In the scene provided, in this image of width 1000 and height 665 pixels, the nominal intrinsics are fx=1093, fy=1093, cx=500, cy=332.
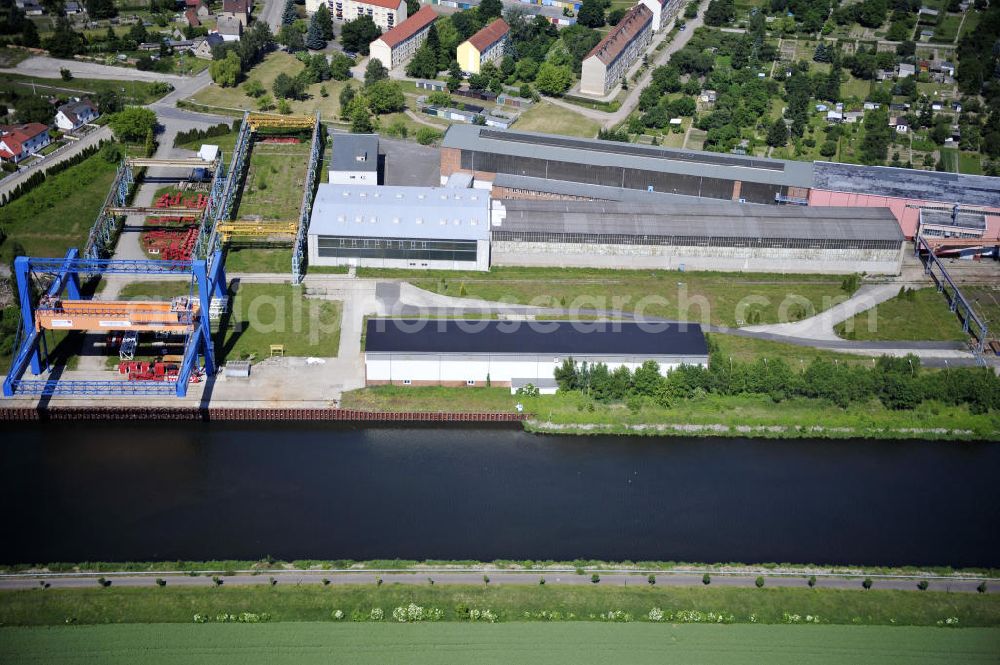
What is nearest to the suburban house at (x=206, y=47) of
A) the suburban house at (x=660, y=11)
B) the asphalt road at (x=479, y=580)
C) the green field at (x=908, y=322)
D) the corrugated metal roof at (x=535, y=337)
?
the suburban house at (x=660, y=11)

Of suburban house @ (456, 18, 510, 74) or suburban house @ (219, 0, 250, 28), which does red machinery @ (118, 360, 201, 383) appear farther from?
suburban house @ (219, 0, 250, 28)

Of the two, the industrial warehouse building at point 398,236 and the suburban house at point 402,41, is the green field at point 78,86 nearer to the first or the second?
the suburban house at point 402,41

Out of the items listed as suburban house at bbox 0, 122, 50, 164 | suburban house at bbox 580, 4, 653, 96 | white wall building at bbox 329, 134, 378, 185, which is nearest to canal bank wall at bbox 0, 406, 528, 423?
white wall building at bbox 329, 134, 378, 185

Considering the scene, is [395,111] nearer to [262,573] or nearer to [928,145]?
[928,145]

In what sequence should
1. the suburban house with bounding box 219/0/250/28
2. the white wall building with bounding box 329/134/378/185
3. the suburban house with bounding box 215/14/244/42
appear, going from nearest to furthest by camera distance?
1. the white wall building with bounding box 329/134/378/185
2. the suburban house with bounding box 215/14/244/42
3. the suburban house with bounding box 219/0/250/28

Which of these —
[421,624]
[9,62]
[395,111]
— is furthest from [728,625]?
[9,62]

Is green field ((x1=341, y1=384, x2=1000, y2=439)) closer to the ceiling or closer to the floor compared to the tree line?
closer to the floor

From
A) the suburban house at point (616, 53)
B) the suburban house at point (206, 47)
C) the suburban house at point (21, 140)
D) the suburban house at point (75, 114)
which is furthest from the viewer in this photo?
the suburban house at point (206, 47)
